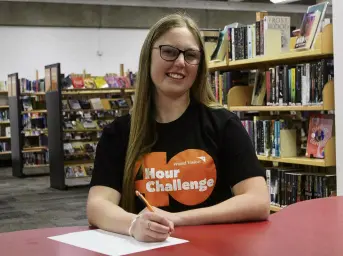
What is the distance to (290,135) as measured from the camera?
4305mm

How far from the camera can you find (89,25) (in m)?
13.5

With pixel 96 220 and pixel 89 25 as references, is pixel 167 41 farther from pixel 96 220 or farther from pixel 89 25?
pixel 89 25

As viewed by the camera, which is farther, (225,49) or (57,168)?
(57,168)

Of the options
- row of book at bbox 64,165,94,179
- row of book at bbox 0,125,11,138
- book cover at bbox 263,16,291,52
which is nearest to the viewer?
book cover at bbox 263,16,291,52

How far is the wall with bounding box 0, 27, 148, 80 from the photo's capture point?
1291 cm

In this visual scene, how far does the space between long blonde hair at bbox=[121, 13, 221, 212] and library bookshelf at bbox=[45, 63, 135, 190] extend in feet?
21.3

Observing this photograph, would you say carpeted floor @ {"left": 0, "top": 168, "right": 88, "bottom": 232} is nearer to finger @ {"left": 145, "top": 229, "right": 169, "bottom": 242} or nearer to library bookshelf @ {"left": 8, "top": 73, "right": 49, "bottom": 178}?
library bookshelf @ {"left": 8, "top": 73, "right": 49, "bottom": 178}

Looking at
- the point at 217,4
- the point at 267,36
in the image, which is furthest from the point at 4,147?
the point at 267,36

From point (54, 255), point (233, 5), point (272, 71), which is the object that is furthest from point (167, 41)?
point (233, 5)

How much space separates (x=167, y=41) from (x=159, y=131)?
1.07 ft

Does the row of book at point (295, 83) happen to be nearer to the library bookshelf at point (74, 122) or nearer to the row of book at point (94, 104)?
the library bookshelf at point (74, 122)

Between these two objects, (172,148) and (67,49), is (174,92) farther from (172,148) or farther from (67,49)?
(67,49)

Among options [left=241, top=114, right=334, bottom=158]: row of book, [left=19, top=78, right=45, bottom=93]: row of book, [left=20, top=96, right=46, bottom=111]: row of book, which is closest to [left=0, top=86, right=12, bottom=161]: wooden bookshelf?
[left=19, top=78, right=45, bottom=93]: row of book

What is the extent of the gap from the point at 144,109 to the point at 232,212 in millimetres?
510
